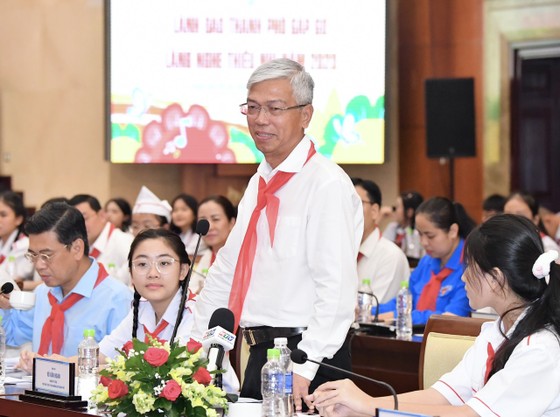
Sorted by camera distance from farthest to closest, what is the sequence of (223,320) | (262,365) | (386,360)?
(386,360) < (262,365) < (223,320)

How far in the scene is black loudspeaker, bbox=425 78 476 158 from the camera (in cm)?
780

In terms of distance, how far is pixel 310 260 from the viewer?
9.02 ft

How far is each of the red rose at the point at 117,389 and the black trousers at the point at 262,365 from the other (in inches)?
25.7

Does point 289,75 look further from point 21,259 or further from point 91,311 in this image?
point 21,259

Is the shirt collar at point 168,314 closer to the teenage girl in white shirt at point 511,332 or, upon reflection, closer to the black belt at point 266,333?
the black belt at point 266,333

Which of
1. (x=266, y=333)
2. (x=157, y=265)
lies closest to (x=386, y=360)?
(x=157, y=265)

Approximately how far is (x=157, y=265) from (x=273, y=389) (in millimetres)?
886

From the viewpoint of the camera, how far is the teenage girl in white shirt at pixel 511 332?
7.24ft

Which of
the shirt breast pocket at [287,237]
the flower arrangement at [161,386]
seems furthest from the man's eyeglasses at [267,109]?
the flower arrangement at [161,386]

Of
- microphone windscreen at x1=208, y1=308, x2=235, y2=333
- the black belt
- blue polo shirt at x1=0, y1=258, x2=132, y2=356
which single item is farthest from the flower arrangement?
blue polo shirt at x1=0, y1=258, x2=132, y2=356

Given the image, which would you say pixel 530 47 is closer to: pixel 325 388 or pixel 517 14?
pixel 517 14

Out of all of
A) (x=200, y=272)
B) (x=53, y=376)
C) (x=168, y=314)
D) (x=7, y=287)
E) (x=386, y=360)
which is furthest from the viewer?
(x=200, y=272)

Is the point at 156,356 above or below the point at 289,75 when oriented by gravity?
below

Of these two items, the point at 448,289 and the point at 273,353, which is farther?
the point at 448,289
